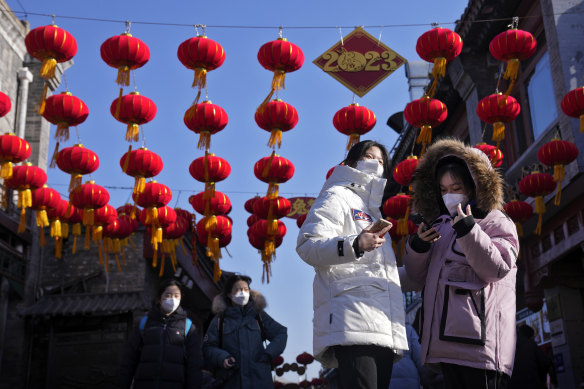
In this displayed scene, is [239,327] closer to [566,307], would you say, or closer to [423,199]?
[423,199]

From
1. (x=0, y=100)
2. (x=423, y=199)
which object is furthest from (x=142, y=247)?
(x=423, y=199)

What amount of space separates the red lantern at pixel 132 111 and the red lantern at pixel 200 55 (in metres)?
0.90

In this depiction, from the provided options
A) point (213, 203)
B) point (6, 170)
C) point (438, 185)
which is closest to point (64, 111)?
point (6, 170)

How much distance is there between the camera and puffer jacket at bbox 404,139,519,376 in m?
3.04

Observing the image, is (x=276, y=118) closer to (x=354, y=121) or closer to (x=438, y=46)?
(x=354, y=121)

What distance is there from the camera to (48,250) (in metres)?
18.6

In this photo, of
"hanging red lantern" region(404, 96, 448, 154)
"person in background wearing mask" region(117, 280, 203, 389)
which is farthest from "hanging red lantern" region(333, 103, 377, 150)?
"person in background wearing mask" region(117, 280, 203, 389)

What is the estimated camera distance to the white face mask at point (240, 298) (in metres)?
6.20

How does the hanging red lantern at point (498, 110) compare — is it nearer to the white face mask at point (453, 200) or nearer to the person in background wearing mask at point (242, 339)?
the person in background wearing mask at point (242, 339)

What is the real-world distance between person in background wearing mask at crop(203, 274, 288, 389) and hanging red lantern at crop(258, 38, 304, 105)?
3.08 meters

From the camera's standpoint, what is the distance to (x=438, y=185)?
372cm

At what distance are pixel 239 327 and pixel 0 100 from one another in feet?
16.5

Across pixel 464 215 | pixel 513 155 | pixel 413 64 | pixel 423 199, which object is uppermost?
pixel 413 64

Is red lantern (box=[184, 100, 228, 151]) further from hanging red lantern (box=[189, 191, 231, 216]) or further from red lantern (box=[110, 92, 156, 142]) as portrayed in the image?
hanging red lantern (box=[189, 191, 231, 216])
